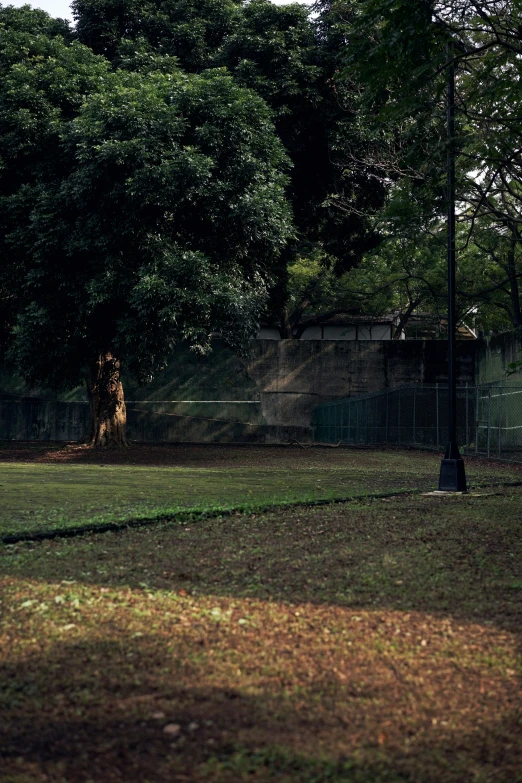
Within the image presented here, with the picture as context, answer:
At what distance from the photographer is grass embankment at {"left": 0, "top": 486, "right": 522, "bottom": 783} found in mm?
3877

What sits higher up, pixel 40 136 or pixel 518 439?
pixel 40 136

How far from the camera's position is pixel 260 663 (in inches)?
204

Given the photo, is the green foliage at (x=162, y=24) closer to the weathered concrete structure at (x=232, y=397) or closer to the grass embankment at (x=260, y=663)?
the weathered concrete structure at (x=232, y=397)

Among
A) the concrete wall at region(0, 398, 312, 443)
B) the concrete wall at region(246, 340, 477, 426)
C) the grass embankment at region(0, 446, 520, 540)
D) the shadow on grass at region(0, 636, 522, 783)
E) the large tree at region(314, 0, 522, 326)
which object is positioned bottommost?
the shadow on grass at region(0, 636, 522, 783)

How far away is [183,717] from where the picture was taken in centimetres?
429

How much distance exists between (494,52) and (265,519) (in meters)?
9.50

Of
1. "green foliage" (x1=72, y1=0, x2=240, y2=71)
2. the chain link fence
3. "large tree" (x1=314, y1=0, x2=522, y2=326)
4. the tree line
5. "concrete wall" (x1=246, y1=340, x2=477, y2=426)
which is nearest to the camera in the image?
"large tree" (x1=314, y1=0, x2=522, y2=326)

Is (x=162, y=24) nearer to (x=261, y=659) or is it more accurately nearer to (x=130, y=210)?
(x=130, y=210)

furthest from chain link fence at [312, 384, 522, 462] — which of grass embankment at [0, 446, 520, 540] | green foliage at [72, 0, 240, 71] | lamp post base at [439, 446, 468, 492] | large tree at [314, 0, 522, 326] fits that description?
lamp post base at [439, 446, 468, 492]

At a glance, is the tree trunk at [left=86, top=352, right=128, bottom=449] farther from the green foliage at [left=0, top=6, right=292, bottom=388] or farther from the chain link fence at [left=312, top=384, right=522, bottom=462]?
the chain link fence at [left=312, top=384, right=522, bottom=462]

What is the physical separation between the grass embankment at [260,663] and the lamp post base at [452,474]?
5.55 m

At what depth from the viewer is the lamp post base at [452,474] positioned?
14.9m

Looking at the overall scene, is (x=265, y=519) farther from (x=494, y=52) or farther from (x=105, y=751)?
(x=494, y=52)

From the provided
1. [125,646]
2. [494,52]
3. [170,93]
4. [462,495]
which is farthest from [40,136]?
[125,646]
